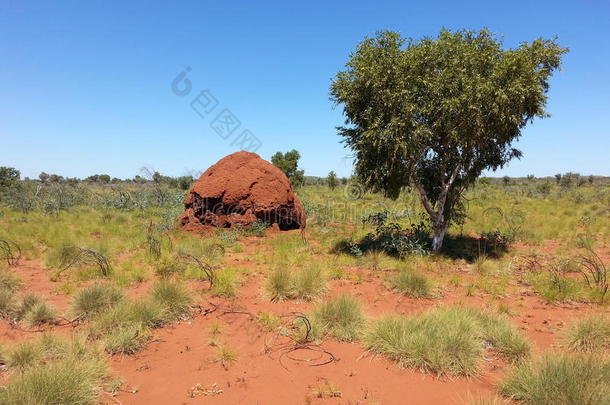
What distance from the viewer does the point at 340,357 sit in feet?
17.4

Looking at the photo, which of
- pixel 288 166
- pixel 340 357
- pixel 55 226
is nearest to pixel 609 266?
pixel 340 357

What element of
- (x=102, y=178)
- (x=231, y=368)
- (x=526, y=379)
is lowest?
(x=231, y=368)

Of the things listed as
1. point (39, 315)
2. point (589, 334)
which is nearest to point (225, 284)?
point (39, 315)

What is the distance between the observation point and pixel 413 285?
26.5ft

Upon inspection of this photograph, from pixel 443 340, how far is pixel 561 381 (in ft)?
4.59

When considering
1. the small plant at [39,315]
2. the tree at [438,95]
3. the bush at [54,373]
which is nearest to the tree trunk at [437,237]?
the tree at [438,95]

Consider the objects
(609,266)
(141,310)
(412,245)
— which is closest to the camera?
(141,310)

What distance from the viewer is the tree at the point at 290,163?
38125 millimetres

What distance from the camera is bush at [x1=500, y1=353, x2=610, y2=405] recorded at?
3639mm

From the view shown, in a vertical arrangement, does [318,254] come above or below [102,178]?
below

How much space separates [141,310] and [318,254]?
654 cm

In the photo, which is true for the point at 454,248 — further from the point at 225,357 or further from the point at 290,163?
the point at 290,163

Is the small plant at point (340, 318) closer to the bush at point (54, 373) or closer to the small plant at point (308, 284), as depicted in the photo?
the small plant at point (308, 284)

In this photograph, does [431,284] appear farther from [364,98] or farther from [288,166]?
[288,166]
